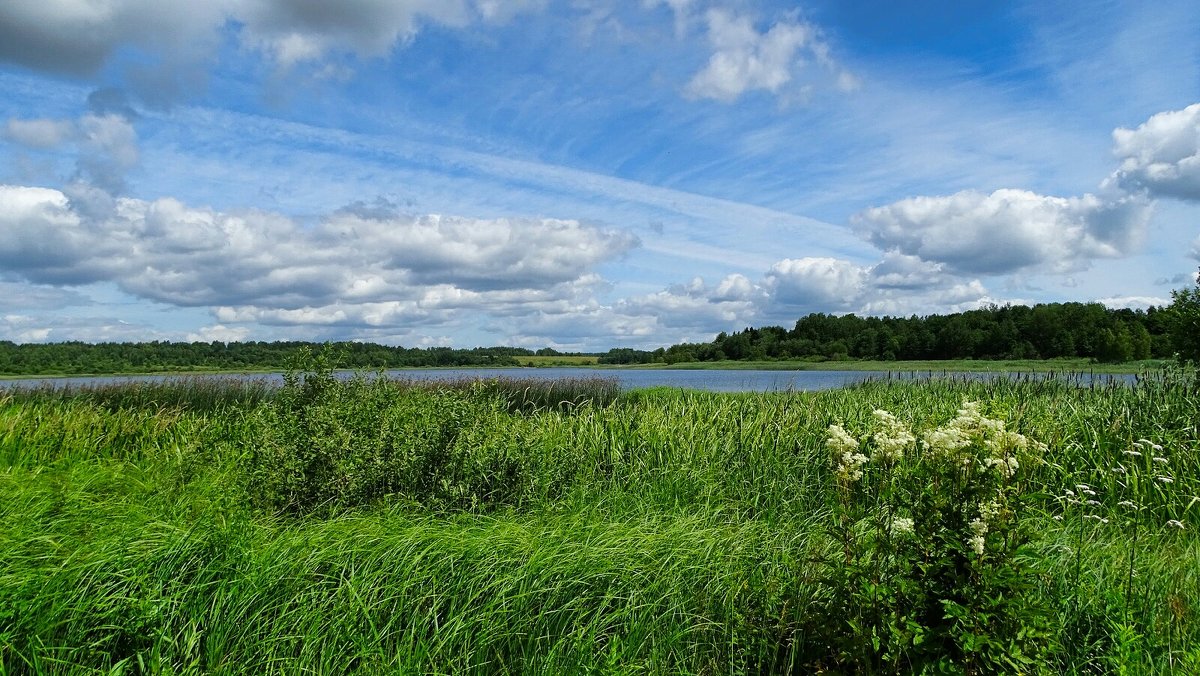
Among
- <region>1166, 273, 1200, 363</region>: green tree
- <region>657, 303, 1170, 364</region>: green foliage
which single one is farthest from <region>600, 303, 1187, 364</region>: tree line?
<region>1166, 273, 1200, 363</region>: green tree

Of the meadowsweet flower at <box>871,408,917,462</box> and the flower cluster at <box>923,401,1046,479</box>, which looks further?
the meadowsweet flower at <box>871,408,917,462</box>

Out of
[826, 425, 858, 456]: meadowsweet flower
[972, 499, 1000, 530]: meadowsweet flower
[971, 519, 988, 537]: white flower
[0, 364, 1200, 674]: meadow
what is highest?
[826, 425, 858, 456]: meadowsweet flower

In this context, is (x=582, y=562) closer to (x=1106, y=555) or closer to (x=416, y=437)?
(x=416, y=437)

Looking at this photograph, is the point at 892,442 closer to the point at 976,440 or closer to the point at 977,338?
the point at 976,440

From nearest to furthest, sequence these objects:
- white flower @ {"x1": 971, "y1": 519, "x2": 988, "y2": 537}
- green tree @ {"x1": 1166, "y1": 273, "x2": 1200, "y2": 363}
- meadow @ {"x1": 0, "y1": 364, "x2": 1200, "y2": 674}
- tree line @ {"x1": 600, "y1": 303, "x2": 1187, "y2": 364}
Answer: white flower @ {"x1": 971, "y1": 519, "x2": 988, "y2": 537}, meadow @ {"x1": 0, "y1": 364, "x2": 1200, "y2": 674}, green tree @ {"x1": 1166, "y1": 273, "x2": 1200, "y2": 363}, tree line @ {"x1": 600, "y1": 303, "x2": 1187, "y2": 364}

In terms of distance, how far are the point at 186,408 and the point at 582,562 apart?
15.5 m

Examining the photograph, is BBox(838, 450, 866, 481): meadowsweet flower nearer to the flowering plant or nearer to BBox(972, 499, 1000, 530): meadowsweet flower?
the flowering plant

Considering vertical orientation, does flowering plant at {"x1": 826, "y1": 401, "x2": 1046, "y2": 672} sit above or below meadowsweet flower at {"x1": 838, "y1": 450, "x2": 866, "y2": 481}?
below

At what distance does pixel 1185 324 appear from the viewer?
37.1ft

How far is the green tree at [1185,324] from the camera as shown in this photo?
11.2 meters

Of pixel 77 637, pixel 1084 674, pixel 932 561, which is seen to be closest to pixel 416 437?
pixel 77 637

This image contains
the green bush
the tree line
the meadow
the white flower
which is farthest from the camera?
the tree line

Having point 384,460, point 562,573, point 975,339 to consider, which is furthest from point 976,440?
point 975,339

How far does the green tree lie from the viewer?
11.2 meters
